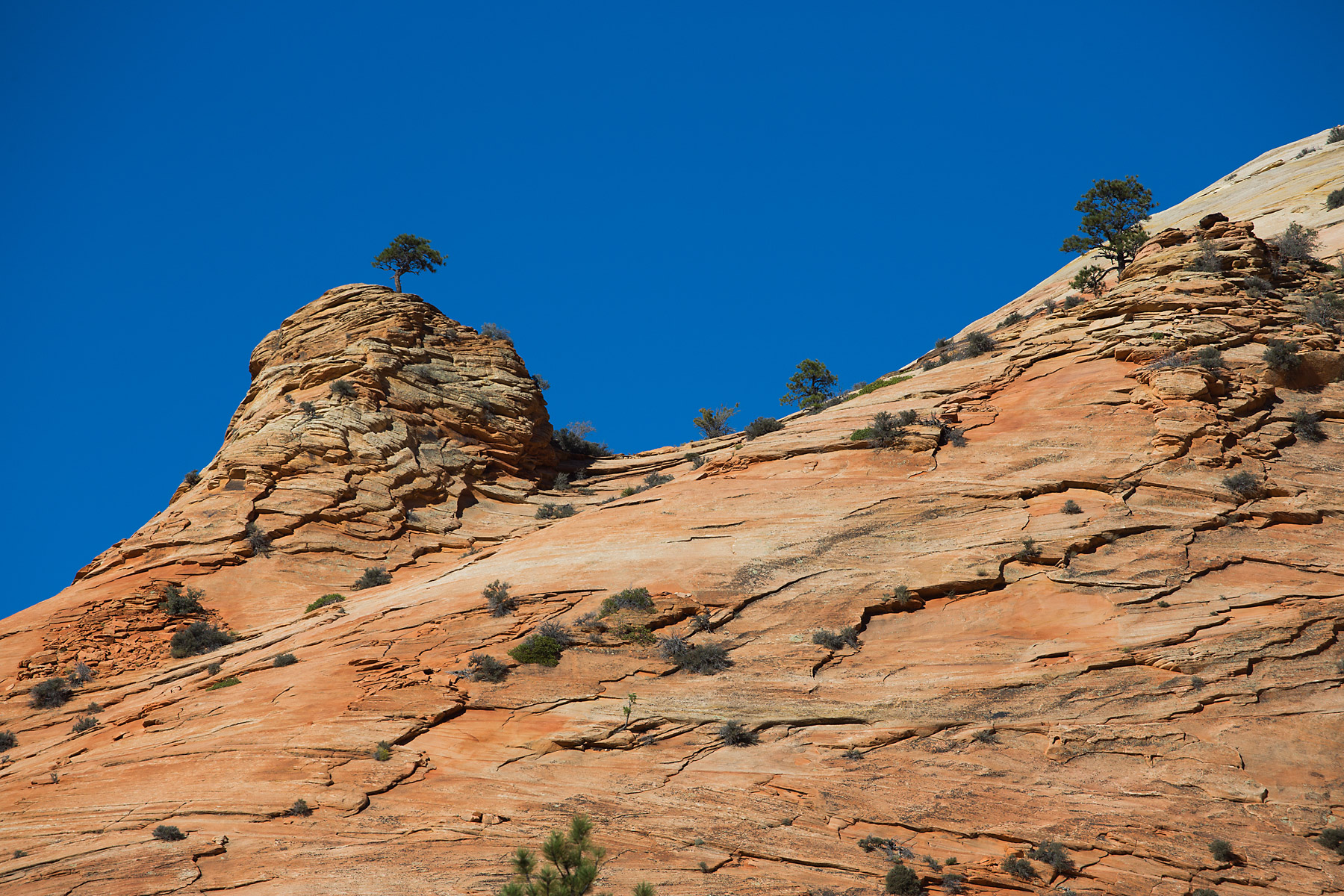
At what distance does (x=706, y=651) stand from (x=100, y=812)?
40.4ft

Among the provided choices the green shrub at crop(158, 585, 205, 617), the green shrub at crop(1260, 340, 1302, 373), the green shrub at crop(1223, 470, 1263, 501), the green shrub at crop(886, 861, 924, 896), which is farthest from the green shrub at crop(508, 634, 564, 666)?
the green shrub at crop(1260, 340, 1302, 373)

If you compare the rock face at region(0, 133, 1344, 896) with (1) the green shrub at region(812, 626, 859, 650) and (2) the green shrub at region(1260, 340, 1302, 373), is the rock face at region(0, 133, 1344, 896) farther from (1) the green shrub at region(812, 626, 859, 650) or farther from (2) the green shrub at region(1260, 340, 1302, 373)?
(2) the green shrub at region(1260, 340, 1302, 373)

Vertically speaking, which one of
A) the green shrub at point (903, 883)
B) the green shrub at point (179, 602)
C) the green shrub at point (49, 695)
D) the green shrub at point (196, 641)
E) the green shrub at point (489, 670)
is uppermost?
the green shrub at point (179, 602)

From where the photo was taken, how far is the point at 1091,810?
15.9 metres

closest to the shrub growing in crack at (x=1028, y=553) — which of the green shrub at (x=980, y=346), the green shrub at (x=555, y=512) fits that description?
the green shrub at (x=980, y=346)

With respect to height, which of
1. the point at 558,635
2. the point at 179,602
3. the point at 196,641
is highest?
the point at 179,602

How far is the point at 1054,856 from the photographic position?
1488 centimetres

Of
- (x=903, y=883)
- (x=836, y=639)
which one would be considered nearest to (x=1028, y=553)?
(x=836, y=639)

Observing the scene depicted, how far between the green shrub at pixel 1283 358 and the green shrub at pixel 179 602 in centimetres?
3362

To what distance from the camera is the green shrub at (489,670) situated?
19.8 m

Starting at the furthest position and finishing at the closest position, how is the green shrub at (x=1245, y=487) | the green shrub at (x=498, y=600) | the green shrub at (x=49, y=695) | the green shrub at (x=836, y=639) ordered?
the green shrub at (x=49, y=695)
the green shrub at (x=1245, y=487)
the green shrub at (x=498, y=600)
the green shrub at (x=836, y=639)

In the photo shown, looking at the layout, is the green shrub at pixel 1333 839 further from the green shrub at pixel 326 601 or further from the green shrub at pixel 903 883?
the green shrub at pixel 326 601

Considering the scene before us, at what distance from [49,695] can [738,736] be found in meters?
18.2

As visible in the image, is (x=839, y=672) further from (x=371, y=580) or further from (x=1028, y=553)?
(x=371, y=580)
